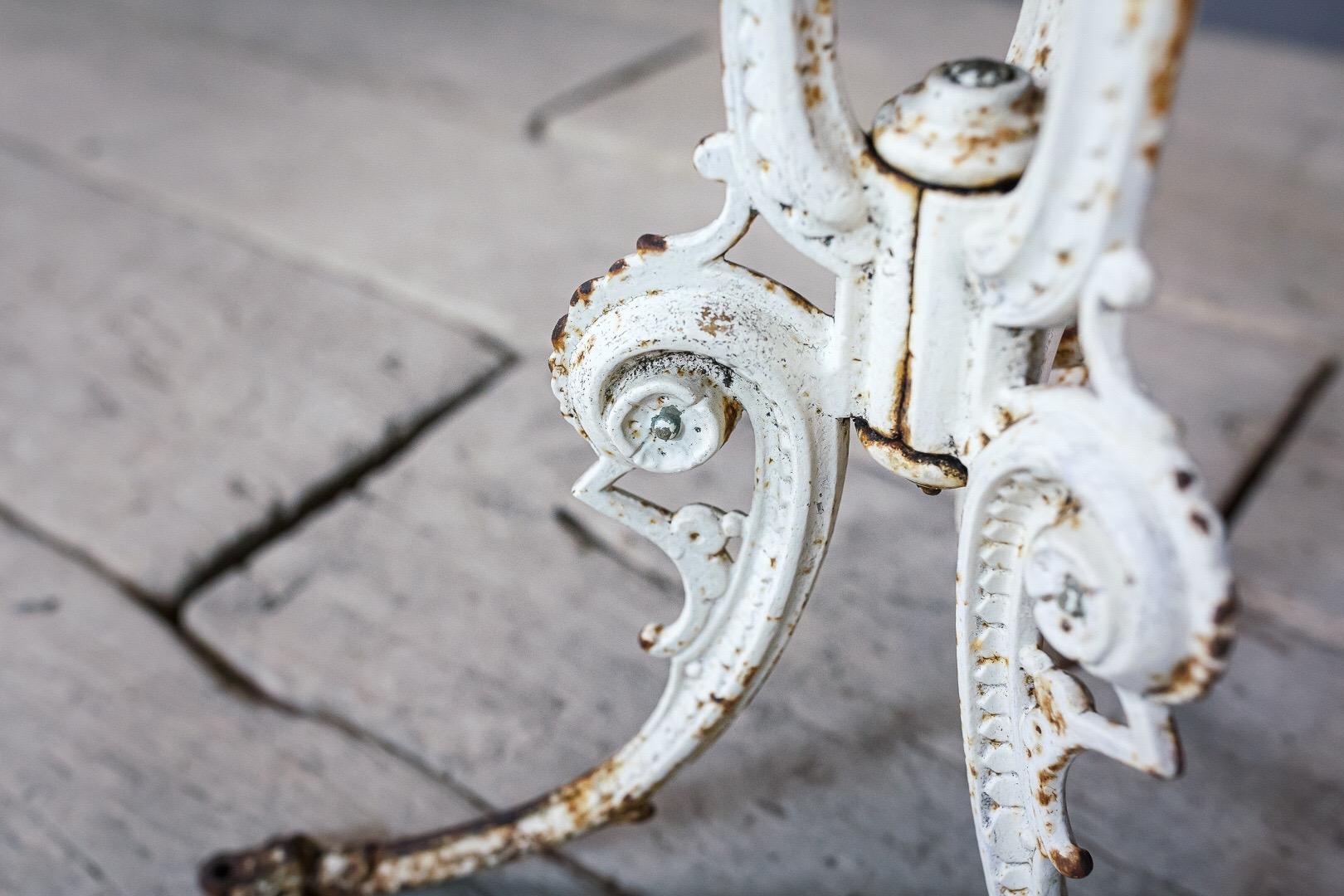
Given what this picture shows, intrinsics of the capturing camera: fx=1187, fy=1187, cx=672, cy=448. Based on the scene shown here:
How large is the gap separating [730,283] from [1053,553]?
0.59 feet

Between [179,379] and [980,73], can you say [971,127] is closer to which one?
[980,73]

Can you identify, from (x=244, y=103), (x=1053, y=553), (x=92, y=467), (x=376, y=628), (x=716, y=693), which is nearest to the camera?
(x=1053, y=553)

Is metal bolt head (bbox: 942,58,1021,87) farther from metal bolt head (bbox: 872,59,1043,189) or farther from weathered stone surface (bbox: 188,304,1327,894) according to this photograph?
weathered stone surface (bbox: 188,304,1327,894)

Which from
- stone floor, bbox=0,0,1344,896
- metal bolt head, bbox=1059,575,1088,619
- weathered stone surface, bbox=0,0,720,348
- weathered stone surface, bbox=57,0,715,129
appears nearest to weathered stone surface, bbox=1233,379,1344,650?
stone floor, bbox=0,0,1344,896

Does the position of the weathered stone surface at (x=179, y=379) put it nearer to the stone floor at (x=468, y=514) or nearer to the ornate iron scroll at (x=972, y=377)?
the stone floor at (x=468, y=514)

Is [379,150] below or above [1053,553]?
below

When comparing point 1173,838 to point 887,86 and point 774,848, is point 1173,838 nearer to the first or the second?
point 774,848

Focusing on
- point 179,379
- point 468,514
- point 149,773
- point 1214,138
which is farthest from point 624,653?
point 1214,138

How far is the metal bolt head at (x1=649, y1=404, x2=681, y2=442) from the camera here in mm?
536

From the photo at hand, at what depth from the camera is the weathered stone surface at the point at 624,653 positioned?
793 millimetres

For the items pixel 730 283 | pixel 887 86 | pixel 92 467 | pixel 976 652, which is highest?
pixel 730 283

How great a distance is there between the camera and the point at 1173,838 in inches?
30.5

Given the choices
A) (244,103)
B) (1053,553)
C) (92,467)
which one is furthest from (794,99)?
(244,103)

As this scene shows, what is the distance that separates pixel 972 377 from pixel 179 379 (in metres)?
1.03
